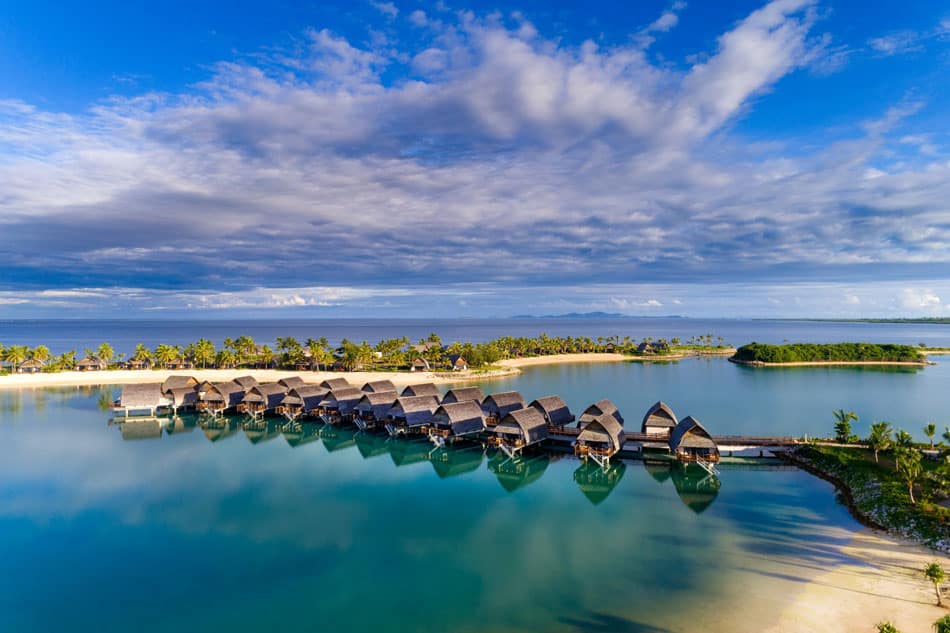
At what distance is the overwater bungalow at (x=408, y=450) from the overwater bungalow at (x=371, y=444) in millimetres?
522

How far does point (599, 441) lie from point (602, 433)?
1.77 ft

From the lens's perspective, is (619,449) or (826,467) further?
(619,449)

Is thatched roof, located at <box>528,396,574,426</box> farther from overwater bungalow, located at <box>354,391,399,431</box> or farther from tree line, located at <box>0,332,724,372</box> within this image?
tree line, located at <box>0,332,724,372</box>

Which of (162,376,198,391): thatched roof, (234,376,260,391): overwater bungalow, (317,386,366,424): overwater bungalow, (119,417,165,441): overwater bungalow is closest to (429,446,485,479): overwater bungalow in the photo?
(317,386,366,424): overwater bungalow

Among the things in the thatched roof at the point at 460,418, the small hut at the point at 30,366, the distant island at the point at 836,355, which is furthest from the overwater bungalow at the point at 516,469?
the small hut at the point at 30,366

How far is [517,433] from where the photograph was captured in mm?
30406

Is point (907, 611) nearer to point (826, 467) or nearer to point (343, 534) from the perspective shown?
point (826, 467)

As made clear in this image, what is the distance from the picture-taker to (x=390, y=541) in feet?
62.5

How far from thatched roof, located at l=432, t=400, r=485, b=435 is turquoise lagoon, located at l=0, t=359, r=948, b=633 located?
1.79 meters

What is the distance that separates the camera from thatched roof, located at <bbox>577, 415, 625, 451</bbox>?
28891mm

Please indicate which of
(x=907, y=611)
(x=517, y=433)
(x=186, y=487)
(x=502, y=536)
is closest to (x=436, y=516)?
(x=502, y=536)

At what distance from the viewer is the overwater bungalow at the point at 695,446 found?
2730cm

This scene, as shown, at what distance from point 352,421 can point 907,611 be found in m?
33.8

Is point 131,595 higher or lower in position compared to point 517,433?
lower
